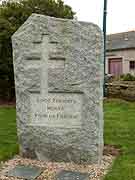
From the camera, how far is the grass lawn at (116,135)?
5153 millimetres

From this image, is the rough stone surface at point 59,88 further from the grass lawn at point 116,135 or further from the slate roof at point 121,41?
the slate roof at point 121,41

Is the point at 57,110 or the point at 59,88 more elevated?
the point at 59,88

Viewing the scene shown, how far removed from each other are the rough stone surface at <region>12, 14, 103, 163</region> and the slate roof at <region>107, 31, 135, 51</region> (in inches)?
880

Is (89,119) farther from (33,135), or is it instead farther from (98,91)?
(33,135)

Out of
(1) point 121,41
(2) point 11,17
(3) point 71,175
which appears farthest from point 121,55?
(3) point 71,175

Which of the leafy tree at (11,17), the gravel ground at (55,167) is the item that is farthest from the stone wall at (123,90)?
the gravel ground at (55,167)

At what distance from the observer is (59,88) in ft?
17.6

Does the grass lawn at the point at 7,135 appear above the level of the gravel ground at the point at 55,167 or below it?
above

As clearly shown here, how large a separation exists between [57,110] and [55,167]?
2.78ft

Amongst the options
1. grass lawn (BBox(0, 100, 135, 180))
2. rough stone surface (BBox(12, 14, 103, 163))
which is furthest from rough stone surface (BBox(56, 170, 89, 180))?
rough stone surface (BBox(12, 14, 103, 163))

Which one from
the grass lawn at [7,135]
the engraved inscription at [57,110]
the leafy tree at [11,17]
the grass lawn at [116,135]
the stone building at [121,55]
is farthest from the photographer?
the stone building at [121,55]

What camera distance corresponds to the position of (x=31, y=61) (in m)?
5.51

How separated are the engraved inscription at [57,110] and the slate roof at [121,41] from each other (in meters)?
22.4

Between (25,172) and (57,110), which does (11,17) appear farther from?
(25,172)
